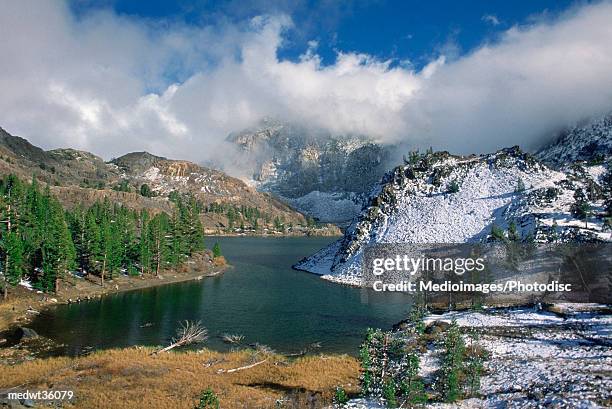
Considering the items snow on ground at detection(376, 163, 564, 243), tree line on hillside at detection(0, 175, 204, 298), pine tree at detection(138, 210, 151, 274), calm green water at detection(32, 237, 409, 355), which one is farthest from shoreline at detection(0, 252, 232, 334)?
Answer: snow on ground at detection(376, 163, 564, 243)

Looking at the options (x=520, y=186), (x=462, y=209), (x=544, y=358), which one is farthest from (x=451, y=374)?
(x=520, y=186)

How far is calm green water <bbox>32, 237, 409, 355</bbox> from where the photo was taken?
180 feet

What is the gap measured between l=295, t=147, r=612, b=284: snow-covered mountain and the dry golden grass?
191 feet

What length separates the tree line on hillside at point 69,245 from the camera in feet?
243

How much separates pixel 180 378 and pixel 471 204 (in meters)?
90.0

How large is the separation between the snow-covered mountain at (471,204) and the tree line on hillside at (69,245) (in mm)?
39333

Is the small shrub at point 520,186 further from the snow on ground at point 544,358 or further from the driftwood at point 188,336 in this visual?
the driftwood at point 188,336

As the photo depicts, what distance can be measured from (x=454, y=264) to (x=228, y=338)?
5200 cm

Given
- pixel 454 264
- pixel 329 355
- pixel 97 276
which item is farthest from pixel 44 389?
pixel 454 264

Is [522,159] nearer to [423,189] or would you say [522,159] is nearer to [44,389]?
[423,189]

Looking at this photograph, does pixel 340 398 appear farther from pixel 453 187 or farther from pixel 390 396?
pixel 453 187

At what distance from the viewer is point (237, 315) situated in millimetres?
68625

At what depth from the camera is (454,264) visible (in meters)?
87.4

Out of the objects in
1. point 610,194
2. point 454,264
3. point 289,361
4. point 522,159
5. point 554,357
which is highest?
point 522,159
